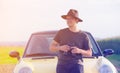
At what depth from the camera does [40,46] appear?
6488 mm

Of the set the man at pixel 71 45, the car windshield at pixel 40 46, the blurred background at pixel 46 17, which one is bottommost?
the blurred background at pixel 46 17

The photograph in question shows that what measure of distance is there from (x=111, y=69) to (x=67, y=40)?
0.79 m

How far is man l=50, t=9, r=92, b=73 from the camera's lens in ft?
17.5

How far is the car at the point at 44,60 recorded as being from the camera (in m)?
5.71

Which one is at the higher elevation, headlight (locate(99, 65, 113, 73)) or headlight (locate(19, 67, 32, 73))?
headlight (locate(19, 67, 32, 73))

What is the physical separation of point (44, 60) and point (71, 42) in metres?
0.78

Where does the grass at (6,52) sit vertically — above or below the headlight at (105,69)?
below

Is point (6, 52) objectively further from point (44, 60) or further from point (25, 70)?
point (25, 70)

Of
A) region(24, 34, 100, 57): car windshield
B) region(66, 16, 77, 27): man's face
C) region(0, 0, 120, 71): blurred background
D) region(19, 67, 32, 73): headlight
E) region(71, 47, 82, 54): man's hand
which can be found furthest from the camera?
region(0, 0, 120, 71): blurred background

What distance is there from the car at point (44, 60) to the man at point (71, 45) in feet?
1.16

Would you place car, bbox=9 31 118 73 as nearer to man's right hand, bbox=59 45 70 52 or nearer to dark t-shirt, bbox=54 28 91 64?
dark t-shirt, bbox=54 28 91 64

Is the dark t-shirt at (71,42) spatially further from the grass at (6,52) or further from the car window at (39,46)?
the grass at (6,52)

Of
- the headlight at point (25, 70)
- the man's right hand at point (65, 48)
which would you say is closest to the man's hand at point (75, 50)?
the man's right hand at point (65, 48)

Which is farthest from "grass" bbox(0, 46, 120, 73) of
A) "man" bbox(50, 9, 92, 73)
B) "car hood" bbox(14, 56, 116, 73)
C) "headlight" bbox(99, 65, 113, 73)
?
"man" bbox(50, 9, 92, 73)
